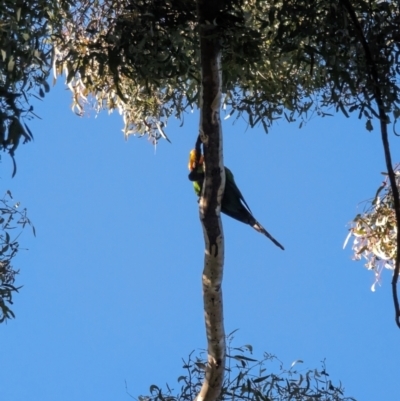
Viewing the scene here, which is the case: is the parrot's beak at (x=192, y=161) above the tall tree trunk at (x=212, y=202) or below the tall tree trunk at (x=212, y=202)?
above

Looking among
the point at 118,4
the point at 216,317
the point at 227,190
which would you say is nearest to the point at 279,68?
the point at 227,190

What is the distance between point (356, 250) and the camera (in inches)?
135

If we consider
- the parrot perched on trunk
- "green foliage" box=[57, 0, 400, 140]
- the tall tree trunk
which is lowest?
the tall tree trunk

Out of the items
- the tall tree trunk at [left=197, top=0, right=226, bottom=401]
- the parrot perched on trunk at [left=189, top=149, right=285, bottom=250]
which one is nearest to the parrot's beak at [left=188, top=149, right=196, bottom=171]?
the parrot perched on trunk at [left=189, top=149, right=285, bottom=250]

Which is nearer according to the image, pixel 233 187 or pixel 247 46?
pixel 247 46

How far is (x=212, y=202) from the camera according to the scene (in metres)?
2.50

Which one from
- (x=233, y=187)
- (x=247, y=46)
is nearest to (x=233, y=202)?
(x=233, y=187)

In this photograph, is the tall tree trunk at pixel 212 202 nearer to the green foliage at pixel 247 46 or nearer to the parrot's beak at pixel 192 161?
the green foliage at pixel 247 46

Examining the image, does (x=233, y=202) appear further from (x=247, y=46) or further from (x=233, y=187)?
(x=247, y=46)

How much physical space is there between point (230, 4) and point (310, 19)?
0.32m

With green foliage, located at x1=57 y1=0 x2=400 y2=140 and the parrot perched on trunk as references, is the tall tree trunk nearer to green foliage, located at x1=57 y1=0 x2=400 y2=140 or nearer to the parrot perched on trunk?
green foliage, located at x1=57 y1=0 x2=400 y2=140

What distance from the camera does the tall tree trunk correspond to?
8.15 feet

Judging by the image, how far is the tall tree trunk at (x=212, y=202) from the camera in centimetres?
248

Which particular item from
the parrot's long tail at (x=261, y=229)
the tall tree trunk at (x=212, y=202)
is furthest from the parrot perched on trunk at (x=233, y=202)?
the tall tree trunk at (x=212, y=202)
